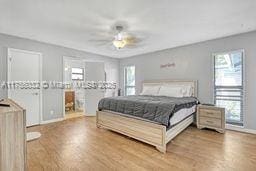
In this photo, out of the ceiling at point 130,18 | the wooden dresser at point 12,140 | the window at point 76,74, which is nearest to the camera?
the wooden dresser at point 12,140

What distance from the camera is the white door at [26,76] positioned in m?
4.01

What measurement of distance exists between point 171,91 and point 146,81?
1457 millimetres

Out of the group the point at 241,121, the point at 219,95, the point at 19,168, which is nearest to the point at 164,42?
the point at 219,95

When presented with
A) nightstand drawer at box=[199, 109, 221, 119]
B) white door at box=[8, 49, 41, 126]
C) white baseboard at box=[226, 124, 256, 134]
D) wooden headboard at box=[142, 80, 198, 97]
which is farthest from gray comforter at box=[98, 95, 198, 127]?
white door at box=[8, 49, 41, 126]

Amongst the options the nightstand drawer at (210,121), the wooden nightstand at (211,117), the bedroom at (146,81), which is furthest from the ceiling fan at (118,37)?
the nightstand drawer at (210,121)

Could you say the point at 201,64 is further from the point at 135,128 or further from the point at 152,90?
the point at 135,128

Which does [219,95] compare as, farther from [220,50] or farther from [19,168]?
[19,168]

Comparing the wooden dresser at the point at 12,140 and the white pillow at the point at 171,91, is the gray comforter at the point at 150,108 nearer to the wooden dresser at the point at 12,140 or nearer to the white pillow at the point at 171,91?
the white pillow at the point at 171,91

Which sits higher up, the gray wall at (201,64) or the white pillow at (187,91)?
the gray wall at (201,64)

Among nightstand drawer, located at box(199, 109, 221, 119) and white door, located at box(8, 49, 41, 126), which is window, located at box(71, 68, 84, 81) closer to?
white door, located at box(8, 49, 41, 126)

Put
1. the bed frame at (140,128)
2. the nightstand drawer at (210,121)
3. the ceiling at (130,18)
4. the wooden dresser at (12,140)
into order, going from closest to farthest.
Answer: the wooden dresser at (12,140), the ceiling at (130,18), the bed frame at (140,128), the nightstand drawer at (210,121)

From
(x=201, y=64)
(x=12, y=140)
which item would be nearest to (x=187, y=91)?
(x=201, y=64)

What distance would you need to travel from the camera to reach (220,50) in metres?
4.11

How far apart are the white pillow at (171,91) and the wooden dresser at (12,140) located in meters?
3.86
